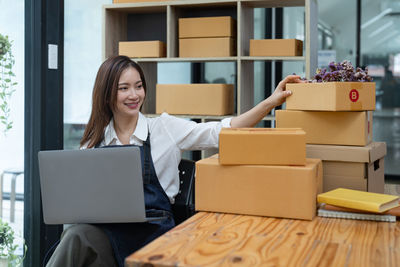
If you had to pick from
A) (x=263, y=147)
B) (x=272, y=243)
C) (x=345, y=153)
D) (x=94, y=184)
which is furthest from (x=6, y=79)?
(x=272, y=243)

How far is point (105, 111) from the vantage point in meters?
2.35

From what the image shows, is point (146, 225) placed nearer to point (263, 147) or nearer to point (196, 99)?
point (263, 147)

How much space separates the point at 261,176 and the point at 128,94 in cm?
96

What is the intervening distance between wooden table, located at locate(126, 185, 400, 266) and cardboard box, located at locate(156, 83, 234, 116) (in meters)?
1.70

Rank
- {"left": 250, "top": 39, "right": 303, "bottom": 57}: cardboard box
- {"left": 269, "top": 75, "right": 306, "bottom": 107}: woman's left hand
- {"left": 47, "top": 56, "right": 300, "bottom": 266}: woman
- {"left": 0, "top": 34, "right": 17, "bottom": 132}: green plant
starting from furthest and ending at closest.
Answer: {"left": 250, "top": 39, "right": 303, "bottom": 57}: cardboard box → {"left": 0, "top": 34, "right": 17, "bottom": 132}: green plant → {"left": 47, "top": 56, "right": 300, "bottom": 266}: woman → {"left": 269, "top": 75, "right": 306, "bottom": 107}: woman's left hand

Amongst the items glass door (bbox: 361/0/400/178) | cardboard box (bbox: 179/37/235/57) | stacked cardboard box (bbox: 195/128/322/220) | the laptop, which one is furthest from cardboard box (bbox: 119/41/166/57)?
glass door (bbox: 361/0/400/178)

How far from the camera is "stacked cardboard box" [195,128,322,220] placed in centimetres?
153

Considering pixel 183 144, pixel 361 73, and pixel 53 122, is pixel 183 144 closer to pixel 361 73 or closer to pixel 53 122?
pixel 361 73

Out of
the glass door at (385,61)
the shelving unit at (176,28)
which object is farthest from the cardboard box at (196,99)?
the glass door at (385,61)

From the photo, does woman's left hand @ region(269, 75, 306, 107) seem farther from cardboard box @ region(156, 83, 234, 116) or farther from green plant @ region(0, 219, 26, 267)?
green plant @ region(0, 219, 26, 267)

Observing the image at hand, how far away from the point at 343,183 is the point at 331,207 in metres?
0.25

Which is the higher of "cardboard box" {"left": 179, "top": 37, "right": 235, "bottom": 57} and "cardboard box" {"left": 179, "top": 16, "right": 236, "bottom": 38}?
"cardboard box" {"left": 179, "top": 16, "right": 236, "bottom": 38}

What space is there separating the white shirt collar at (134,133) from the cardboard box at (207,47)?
1022 millimetres

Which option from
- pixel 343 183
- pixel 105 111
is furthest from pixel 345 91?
pixel 105 111
